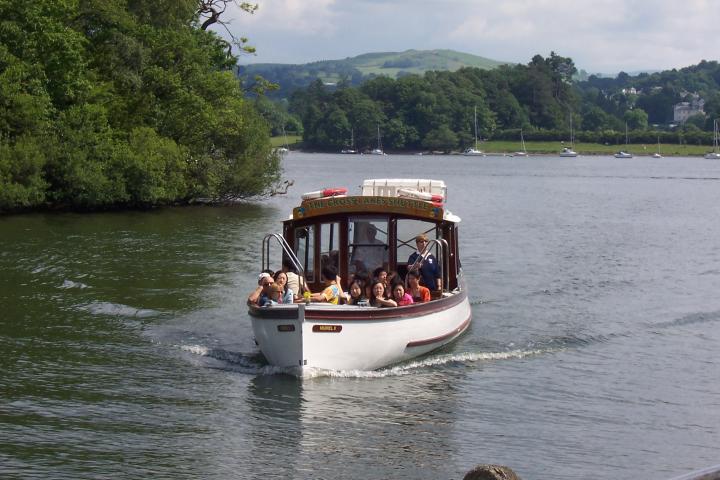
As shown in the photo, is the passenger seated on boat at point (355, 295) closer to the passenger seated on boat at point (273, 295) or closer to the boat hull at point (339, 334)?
the boat hull at point (339, 334)

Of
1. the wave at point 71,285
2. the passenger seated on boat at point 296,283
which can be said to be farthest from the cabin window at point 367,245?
the wave at point 71,285

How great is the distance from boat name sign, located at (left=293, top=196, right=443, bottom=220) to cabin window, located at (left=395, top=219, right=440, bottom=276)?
488 millimetres

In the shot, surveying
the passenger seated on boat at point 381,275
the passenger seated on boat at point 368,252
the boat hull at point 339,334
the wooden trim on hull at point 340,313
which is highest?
the passenger seated on boat at point 368,252

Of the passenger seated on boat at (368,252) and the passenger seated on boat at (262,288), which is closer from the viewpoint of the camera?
the passenger seated on boat at (262,288)

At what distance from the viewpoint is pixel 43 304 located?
28.1 metres

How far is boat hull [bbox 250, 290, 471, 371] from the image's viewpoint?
1955 centimetres

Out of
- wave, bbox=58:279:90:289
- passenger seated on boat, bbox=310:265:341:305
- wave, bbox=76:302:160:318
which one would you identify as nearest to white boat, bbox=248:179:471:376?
passenger seated on boat, bbox=310:265:341:305

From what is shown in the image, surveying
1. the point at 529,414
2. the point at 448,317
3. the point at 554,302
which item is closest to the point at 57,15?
the point at 554,302

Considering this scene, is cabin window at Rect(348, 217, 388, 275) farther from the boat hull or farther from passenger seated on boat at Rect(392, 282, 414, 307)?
the boat hull

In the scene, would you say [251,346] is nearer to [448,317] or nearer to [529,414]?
[448,317]

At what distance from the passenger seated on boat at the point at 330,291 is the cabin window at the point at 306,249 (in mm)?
1387

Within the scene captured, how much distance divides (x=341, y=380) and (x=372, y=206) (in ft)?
13.1

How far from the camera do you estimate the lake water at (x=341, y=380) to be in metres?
16.4

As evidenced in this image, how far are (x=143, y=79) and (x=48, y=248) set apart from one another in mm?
20152
